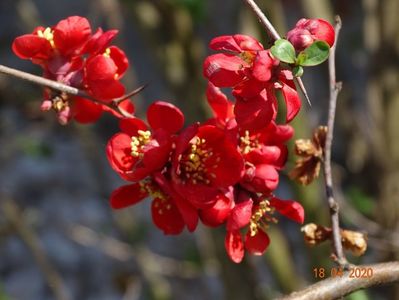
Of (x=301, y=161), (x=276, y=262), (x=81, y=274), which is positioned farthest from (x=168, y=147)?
(x=81, y=274)

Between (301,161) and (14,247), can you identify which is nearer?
(301,161)

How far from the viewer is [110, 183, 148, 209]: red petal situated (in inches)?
34.5

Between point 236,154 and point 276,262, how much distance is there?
124 cm

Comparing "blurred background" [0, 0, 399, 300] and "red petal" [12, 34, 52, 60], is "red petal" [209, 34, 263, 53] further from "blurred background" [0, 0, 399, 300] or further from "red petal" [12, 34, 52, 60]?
"blurred background" [0, 0, 399, 300]

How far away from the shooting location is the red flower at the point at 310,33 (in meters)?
0.75

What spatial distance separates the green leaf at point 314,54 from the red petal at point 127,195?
0.28m

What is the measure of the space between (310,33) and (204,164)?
8.1 inches

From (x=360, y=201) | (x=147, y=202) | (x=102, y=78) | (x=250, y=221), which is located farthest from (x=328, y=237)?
(x=147, y=202)

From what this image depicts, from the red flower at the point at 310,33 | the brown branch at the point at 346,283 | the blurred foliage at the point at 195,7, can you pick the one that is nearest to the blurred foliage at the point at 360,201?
the blurred foliage at the point at 195,7

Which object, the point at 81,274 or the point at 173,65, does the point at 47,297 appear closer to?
the point at 81,274

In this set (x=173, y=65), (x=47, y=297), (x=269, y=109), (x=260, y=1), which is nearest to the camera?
(x=269, y=109)

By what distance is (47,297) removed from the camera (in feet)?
9.82

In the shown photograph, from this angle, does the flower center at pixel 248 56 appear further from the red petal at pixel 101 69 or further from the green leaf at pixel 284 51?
the red petal at pixel 101 69

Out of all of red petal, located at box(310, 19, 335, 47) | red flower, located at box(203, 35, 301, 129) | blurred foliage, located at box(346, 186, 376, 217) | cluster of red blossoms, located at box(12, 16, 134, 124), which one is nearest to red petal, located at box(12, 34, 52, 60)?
cluster of red blossoms, located at box(12, 16, 134, 124)
